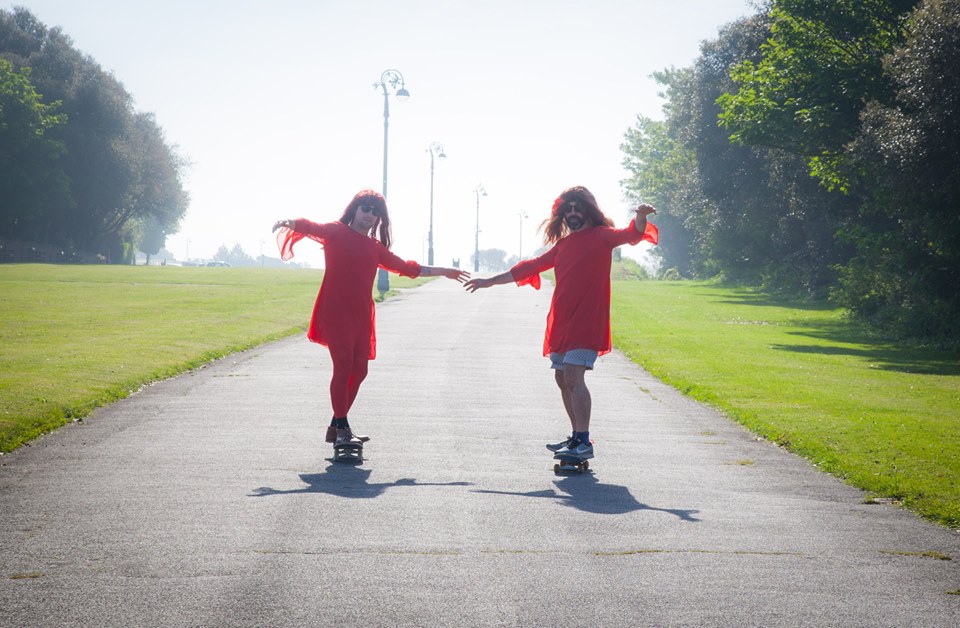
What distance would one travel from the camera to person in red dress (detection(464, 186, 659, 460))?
7779 millimetres

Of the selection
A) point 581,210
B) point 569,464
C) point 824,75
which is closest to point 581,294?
point 581,210

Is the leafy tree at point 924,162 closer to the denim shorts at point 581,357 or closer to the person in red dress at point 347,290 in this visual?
the denim shorts at point 581,357

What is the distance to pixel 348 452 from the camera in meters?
7.95

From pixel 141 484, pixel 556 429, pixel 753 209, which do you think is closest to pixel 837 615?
pixel 141 484

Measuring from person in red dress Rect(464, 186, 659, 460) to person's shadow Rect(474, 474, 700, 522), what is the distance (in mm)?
433

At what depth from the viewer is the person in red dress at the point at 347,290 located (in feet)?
27.0

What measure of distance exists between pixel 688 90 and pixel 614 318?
1186 inches

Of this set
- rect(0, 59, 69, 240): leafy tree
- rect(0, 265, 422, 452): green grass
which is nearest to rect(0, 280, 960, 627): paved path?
rect(0, 265, 422, 452): green grass

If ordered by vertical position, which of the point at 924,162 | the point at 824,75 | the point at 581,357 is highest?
the point at 824,75

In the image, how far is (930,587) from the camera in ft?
15.6

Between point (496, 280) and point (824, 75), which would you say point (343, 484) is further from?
point (824, 75)

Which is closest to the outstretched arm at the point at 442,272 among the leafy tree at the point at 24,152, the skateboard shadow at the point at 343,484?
the skateboard shadow at the point at 343,484

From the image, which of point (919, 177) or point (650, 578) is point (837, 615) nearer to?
point (650, 578)

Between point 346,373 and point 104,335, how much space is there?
12706mm
